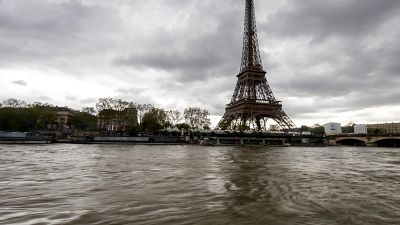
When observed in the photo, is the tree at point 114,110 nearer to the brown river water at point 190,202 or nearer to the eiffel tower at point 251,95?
the eiffel tower at point 251,95

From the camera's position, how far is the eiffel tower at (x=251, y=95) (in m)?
89.2

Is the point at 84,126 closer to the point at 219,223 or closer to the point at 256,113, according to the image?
the point at 256,113

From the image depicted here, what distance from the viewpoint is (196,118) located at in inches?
4119

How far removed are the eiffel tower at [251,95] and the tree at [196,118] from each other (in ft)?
19.7

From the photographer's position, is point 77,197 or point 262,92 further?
point 262,92

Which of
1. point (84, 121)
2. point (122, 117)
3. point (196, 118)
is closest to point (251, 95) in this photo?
point (196, 118)

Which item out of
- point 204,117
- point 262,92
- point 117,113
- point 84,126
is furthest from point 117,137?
point 84,126

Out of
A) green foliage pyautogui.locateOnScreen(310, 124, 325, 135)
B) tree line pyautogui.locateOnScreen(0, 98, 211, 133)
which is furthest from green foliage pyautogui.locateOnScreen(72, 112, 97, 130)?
green foliage pyautogui.locateOnScreen(310, 124, 325, 135)

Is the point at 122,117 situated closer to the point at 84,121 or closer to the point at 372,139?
the point at 84,121

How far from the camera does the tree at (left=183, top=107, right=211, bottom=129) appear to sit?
103812 millimetres

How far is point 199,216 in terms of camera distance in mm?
7797

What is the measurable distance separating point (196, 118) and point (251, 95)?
2048 centimetres

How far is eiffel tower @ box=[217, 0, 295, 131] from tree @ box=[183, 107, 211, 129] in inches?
236

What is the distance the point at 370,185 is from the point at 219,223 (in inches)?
405
